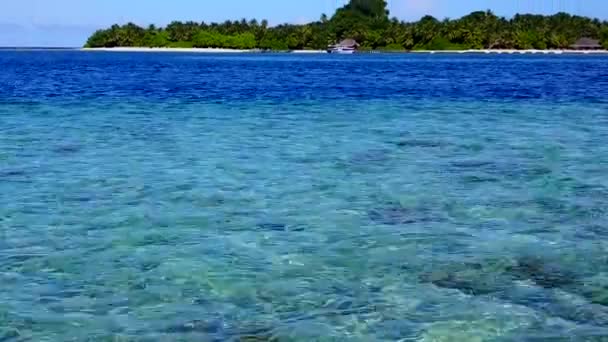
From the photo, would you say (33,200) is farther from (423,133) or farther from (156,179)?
(423,133)

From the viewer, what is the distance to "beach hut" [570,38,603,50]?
188125 mm

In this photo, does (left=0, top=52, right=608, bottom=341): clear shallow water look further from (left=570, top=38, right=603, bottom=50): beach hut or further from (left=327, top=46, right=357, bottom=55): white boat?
(left=570, top=38, right=603, bottom=50): beach hut

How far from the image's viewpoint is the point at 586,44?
18812 cm

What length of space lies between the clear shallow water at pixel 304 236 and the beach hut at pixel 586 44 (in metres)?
181

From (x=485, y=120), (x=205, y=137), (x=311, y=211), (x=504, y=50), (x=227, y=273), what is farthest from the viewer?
(x=504, y=50)

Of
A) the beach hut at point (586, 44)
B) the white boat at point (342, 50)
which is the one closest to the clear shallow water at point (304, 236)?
the white boat at point (342, 50)

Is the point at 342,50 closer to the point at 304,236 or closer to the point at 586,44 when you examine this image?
the point at 586,44

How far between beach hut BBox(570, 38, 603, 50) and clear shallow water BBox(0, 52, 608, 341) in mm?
180983

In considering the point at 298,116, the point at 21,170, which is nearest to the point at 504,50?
the point at 298,116

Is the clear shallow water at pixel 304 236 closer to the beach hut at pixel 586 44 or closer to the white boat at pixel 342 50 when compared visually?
the white boat at pixel 342 50

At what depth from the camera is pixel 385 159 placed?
15227 mm

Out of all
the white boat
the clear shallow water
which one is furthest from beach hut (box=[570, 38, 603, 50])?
the clear shallow water

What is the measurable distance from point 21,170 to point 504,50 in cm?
18558

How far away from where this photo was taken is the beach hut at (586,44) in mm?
188125
